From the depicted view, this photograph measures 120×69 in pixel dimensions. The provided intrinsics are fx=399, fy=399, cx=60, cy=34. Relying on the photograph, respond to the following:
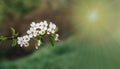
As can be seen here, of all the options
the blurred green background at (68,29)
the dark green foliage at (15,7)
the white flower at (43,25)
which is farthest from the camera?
the dark green foliage at (15,7)

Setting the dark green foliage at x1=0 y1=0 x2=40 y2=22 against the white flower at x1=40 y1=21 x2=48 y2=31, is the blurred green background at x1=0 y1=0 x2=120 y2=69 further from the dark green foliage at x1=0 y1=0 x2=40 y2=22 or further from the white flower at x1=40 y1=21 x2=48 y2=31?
the white flower at x1=40 y1=21 x2=48 y2=31

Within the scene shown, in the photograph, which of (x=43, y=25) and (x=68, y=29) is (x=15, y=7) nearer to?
(x=68, y=29)

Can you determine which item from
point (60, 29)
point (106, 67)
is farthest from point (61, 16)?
point (106, 67)

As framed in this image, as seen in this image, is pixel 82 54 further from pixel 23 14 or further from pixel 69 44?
pixel 23 14

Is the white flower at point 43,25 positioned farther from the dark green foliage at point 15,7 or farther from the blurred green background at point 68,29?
the dark green foliage at point 15,7

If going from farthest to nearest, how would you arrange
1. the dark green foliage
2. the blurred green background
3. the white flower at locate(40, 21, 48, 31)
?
the dark green foliage
the blurred green background
the white flower at locate(40, 21, 48, 31)

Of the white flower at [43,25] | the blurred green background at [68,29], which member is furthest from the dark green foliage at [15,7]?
the white flower at [43,25]

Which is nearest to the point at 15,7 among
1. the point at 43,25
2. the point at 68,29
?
the point at 68,29

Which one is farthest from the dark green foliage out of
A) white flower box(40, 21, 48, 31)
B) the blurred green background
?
white flower box(40, 21, 48, 31)

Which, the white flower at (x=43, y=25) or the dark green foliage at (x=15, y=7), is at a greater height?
the dark green foliage at (x=15, y=7)
